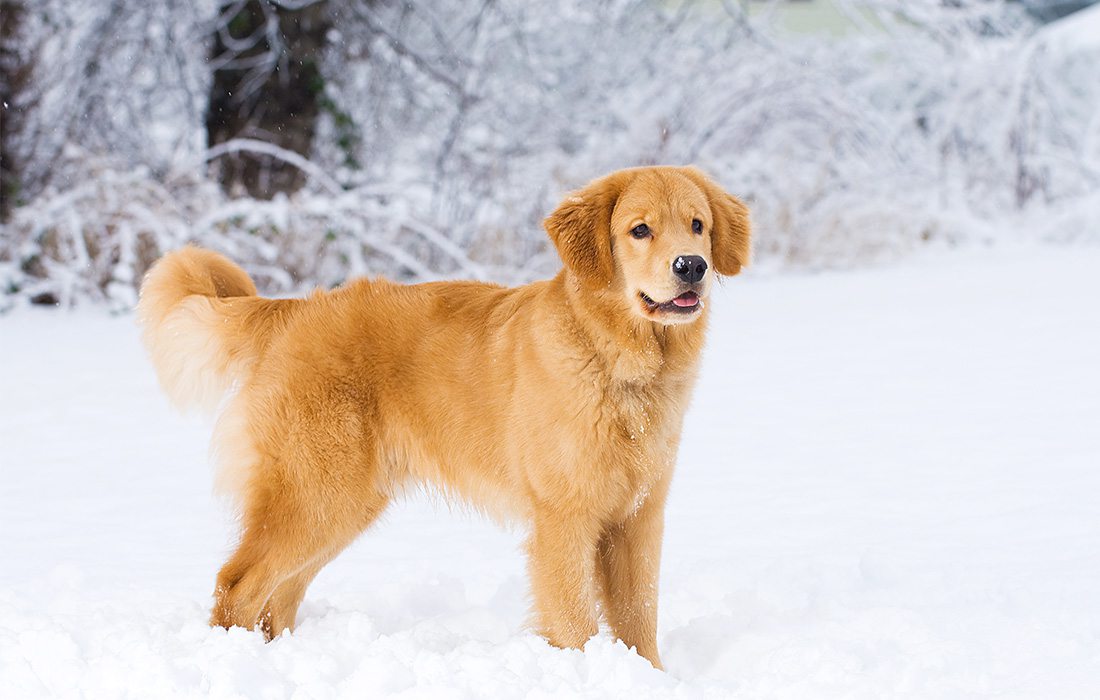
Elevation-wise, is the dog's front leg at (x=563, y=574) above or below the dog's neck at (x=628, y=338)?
below

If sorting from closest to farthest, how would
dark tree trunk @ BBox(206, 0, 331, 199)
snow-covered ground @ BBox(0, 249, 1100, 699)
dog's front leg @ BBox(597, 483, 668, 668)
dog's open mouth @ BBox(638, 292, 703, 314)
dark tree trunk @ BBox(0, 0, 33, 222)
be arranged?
snow-covered ground @ BBox(0, 249, 1100, 699)
dog's open mouth @ BBox(638, 292, 703, 314)
dog's front leg @ BBox(597, 483, 668, 668)
dark tree trunk @ BBox(0, 0, 33, 222)
dark tree trunk @ BBox(206, 0, 331, 199)

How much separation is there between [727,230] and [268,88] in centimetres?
790

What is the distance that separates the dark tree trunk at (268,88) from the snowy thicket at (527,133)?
0.63ft

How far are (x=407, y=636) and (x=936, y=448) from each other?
11.2 feet

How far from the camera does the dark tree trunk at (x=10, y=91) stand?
9148mm

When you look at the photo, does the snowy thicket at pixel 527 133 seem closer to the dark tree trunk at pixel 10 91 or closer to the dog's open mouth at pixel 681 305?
the dark tree trunk at pixel 10 91

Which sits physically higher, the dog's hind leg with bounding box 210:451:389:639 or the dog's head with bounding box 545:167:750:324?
the dog's head with bounding box 545:167:750:324

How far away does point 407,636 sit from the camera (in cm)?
323

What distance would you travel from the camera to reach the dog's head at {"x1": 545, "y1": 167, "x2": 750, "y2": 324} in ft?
10.4

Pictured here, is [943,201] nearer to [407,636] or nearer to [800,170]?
[800,170]

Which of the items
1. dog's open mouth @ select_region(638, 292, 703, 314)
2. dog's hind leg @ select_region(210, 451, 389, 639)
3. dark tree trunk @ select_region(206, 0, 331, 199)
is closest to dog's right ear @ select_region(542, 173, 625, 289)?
dog's open mouth @ select_region(638, 292, 703, 314)

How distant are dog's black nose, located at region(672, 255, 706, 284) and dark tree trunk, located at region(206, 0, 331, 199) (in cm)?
766

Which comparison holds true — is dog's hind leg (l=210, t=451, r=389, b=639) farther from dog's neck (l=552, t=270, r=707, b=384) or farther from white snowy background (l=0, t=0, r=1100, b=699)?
dog's neck (l=552, t=270, r=707, b=384)

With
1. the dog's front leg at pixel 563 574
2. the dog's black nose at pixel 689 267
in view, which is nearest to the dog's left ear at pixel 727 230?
the dog's black nose at pixel 689 267
